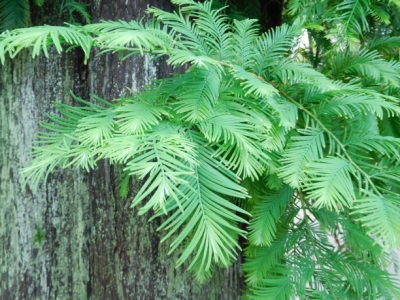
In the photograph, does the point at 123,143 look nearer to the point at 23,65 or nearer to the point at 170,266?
the point at 170,266

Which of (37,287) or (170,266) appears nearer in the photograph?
(170,266)

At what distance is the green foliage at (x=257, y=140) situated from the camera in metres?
0.71

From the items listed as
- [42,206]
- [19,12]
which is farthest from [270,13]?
[42,206]

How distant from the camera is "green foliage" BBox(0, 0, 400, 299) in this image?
0.71 metres

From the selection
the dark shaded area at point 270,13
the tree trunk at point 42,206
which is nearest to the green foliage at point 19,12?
the tree trunk at point 42,206

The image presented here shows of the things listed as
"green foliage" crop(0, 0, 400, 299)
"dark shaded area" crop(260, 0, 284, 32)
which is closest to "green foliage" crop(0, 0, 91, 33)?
"green foliage" crop(0, 0, 400, 299)

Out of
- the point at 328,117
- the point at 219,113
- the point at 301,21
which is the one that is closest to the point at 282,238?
the point at 328,117

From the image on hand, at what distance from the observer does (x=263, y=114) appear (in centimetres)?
86

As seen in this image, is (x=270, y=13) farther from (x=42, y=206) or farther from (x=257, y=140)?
(x=42, y=206)

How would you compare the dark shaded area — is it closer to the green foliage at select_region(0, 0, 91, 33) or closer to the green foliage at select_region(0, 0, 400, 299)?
the green foliage at select_region(0, 0, 400, 299)

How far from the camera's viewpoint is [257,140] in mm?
804

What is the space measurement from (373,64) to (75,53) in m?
0.92

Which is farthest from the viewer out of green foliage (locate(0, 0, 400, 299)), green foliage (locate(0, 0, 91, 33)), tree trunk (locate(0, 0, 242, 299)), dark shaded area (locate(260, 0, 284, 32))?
dark shaded area (locate(260, 0, 284, 32))

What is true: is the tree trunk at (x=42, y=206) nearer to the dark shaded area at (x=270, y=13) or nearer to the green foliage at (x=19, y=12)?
the green foliage at (x=19, y=12)
